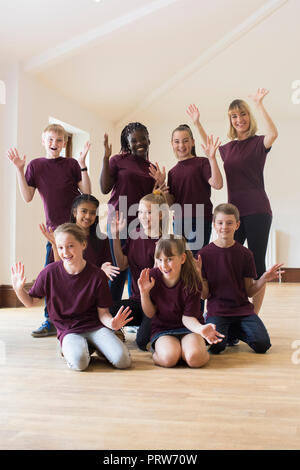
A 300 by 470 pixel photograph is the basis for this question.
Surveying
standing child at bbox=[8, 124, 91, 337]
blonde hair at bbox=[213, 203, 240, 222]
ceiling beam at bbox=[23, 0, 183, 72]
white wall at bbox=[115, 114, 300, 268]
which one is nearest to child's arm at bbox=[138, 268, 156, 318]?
blonde hair at bbox=[213, 203, 240, 222]

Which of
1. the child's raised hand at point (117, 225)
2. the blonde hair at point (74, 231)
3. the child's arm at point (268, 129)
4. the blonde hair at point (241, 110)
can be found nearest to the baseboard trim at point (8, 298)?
the child's raised hand at point (117, 225)

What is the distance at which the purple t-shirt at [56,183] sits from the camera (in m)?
3.11

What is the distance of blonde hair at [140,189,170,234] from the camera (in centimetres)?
276

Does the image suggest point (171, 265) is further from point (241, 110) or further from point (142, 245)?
point (241, 110)

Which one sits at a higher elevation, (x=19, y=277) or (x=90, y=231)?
(x=90, y=231)

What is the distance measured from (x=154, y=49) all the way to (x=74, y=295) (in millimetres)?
3433

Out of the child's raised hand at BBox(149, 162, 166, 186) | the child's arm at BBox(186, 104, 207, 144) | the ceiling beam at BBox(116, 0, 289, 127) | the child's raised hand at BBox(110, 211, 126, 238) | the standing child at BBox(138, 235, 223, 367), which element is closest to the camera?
the standing child at BBox(138, 235, 223, 367)

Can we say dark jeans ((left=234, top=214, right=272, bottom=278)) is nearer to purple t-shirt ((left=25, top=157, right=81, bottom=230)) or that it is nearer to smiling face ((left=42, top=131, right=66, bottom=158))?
purple t-shirt ((left=25, top=157, right=81, bottom=230))

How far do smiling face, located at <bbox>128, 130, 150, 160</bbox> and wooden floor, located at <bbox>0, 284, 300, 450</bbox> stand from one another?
1.10m

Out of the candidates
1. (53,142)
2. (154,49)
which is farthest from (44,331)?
(154,49)

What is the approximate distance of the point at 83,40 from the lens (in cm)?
452

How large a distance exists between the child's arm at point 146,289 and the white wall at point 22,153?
2.41m

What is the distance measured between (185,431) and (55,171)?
198 centimetres
